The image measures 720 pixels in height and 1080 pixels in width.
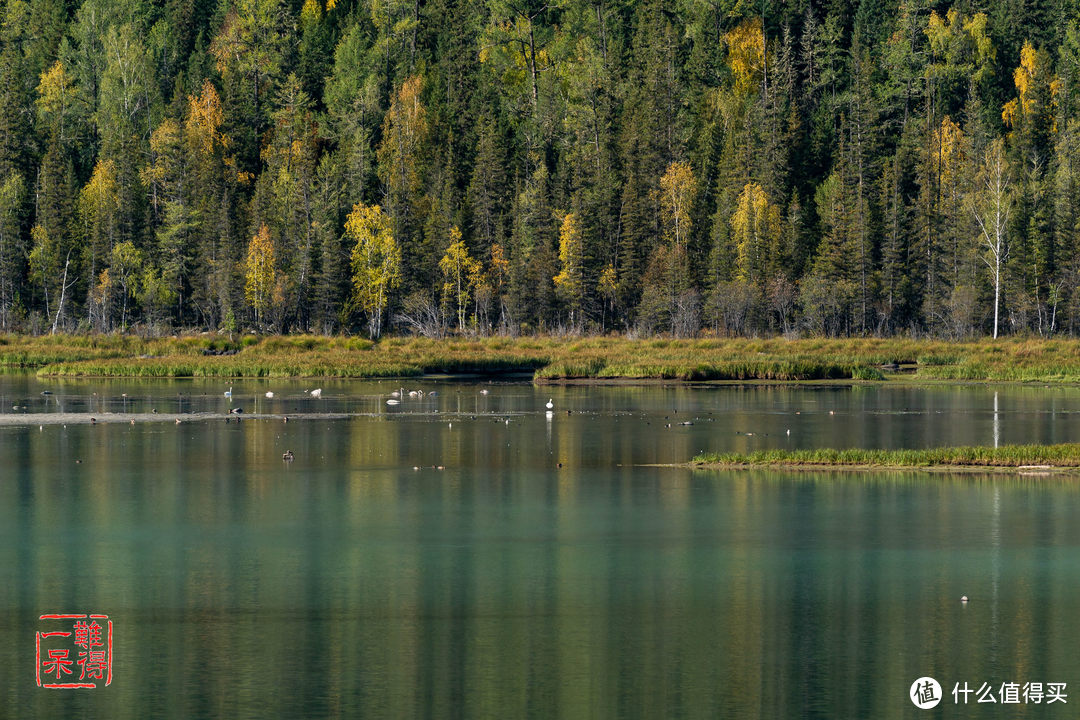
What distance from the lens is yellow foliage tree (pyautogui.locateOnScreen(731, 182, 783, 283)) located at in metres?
102

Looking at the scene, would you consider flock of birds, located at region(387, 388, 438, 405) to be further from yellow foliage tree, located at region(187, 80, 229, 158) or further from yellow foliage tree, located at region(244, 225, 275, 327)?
yellow foliage tree, located at region(187, 80, 229, 158)

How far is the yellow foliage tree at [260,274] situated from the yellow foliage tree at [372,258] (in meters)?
7.24

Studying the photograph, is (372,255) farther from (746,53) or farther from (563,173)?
(746,53)

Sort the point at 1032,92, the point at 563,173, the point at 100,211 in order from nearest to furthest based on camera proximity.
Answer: the point at 100,211 < the point at 1032,92 < the point at 563,173

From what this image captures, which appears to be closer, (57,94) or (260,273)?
(260,273)

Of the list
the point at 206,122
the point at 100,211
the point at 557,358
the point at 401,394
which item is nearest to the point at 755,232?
the point at 557,358

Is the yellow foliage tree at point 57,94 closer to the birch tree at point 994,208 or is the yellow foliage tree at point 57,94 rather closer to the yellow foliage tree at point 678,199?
the yellow foliage tree at point 678,199

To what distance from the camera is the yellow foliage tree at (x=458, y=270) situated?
108 m

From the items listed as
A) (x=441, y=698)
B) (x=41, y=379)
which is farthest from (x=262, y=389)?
(x=441, y=698)

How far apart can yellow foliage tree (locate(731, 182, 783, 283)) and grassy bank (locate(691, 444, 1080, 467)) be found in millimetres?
71080

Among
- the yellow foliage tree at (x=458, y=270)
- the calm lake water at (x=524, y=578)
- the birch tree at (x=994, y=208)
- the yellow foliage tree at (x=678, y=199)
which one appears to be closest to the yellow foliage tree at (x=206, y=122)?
the yellow foliage tree at (x=458, y=270)

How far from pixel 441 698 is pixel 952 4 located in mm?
125446

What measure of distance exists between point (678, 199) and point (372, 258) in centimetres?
2724

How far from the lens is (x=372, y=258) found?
10719cm
